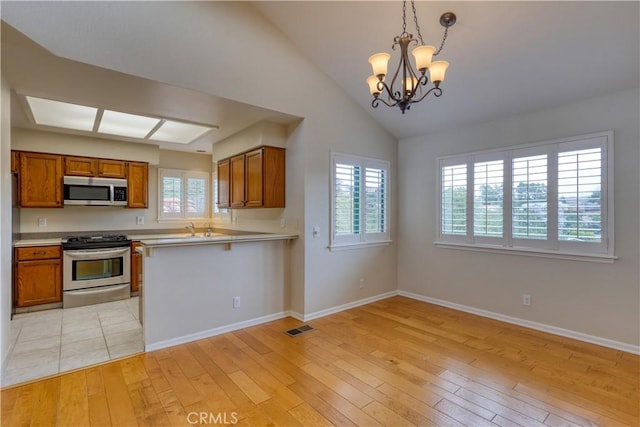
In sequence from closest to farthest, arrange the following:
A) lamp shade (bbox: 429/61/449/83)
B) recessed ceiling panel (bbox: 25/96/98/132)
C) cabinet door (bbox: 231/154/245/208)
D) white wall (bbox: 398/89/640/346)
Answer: lamp shade (bbox: 429/61/449/83)
white wall (bbox: 398/89/640/346)
recessed ceiling panel (bbox: 25/96/98/132)
cabinet door (bbox: 231/154/245/208)

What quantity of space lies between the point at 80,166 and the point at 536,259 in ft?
21.5

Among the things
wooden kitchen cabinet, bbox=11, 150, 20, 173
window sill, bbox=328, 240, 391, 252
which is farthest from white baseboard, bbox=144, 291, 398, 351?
wooden kitchen cabinet, bbox=11, 150, 20, 173

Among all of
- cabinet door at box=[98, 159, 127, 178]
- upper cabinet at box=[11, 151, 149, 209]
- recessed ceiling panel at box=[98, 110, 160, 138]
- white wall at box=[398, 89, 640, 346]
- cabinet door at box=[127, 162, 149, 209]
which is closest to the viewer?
white wall at box=[398, 89, 640, 346]

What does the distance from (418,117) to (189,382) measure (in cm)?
415

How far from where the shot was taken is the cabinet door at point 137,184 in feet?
17.6

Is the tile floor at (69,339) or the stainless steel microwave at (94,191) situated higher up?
the stainless steel microwave at (94,191)

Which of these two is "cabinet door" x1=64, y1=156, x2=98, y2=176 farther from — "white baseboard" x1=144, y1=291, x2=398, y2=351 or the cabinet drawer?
"white baseboard" x1=144, y1=291, x2=398, y2=351

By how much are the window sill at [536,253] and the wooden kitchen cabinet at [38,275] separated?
5.49 meters

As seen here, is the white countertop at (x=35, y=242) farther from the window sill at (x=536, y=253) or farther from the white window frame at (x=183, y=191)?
the window sill at (x=536, y=253)

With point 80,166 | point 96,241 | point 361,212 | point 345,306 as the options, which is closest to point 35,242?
point 96,241

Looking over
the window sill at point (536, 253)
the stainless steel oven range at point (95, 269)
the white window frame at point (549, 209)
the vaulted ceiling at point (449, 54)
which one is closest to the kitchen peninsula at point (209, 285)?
the vaulted ceiling at point (449, 54)

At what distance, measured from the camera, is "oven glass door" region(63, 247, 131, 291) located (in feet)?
14.8

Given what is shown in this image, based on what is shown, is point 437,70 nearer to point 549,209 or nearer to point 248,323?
point 549,209

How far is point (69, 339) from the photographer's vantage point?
338 cm
